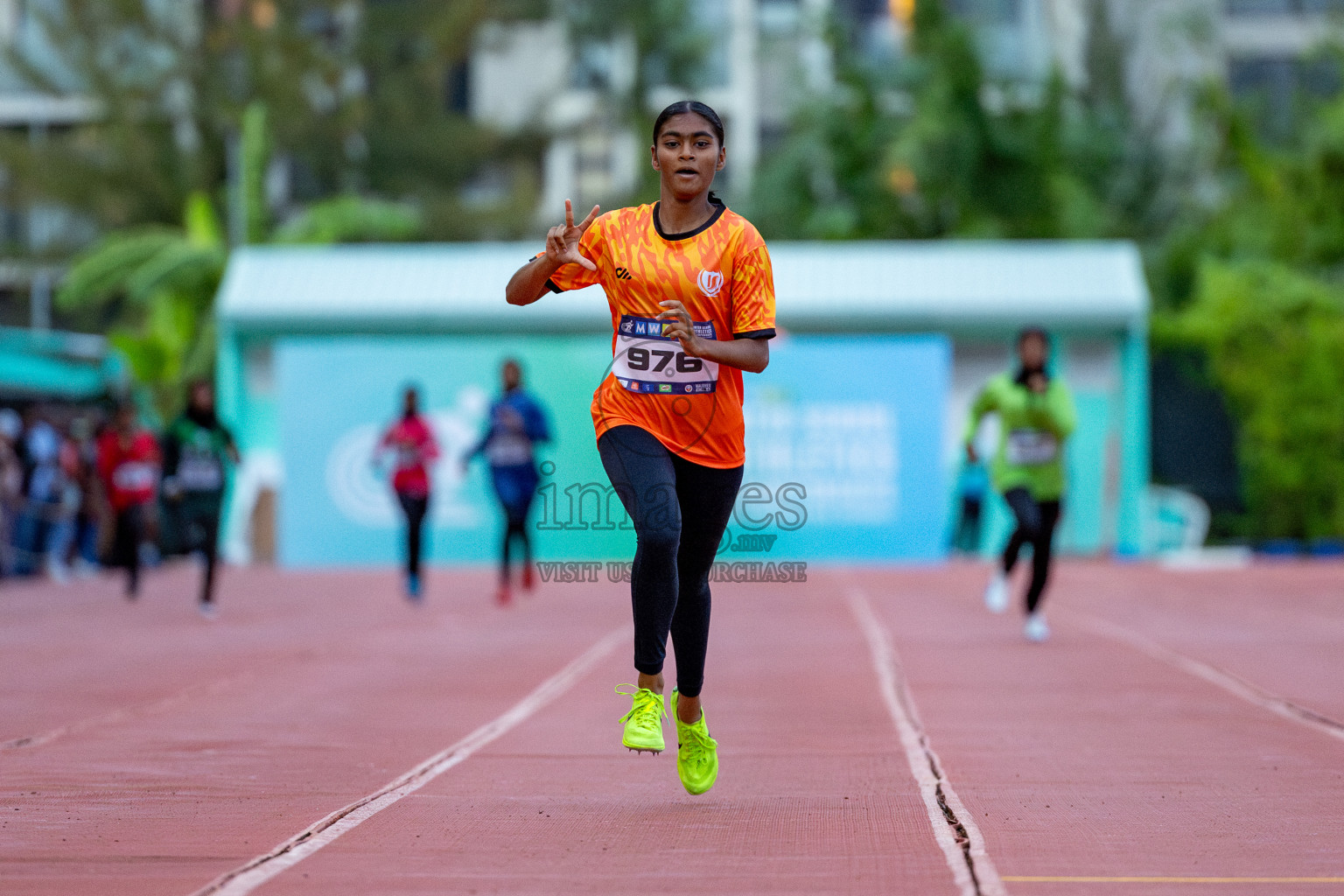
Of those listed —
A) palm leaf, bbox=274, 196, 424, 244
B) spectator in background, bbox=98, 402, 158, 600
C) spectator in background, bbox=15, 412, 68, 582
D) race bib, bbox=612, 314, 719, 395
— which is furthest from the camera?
palm leaf, bbox=274, 196, 424, 244

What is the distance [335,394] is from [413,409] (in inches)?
295

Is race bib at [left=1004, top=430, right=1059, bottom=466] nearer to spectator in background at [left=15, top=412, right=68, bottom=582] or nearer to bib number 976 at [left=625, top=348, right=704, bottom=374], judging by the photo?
bib number 976 at [left=625, top=348, right=704, bottom=374]

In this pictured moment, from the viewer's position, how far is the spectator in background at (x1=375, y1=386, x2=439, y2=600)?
51.3 ft

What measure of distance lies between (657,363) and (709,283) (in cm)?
29

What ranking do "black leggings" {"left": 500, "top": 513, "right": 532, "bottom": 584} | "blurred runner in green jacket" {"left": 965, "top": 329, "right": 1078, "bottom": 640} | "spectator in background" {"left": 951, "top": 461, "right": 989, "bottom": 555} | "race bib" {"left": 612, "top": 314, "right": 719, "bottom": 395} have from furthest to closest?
"spectator in background" {"left": 951, "top": 461, "right": 989, "bottom": 555} < "black leggings" {"left": 500, "top": 513, "right": 532, "bottom": 584} < "blurred runner in green jacket" {"left": 965, "top": 329, "right": 1078, "bottom": 640} < "race bib" {"left": 612, "top": 314, "right": 719, "bottom": 395}

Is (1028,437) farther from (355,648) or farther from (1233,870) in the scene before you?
(1233,870)

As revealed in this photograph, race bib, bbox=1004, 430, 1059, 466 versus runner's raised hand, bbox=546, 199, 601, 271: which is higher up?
runner's raised hand, bbox=546, 199, 601, 271

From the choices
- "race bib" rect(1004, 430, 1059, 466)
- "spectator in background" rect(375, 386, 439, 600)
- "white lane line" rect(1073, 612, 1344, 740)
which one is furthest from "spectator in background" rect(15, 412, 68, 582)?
"race bib" rect(1004, 430, 1059, 466)

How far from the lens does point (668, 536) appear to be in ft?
17.5

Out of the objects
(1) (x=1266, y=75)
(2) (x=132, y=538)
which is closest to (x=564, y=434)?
(2) (x=132, y=538)

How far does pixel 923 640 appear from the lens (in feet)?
38.7

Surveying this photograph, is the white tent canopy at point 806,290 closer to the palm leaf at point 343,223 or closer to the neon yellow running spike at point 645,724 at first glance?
the palm leaf at point 343,223

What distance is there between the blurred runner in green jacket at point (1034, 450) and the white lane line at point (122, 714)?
503 cm

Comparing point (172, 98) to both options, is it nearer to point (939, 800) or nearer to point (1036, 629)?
point (1036, 629)
